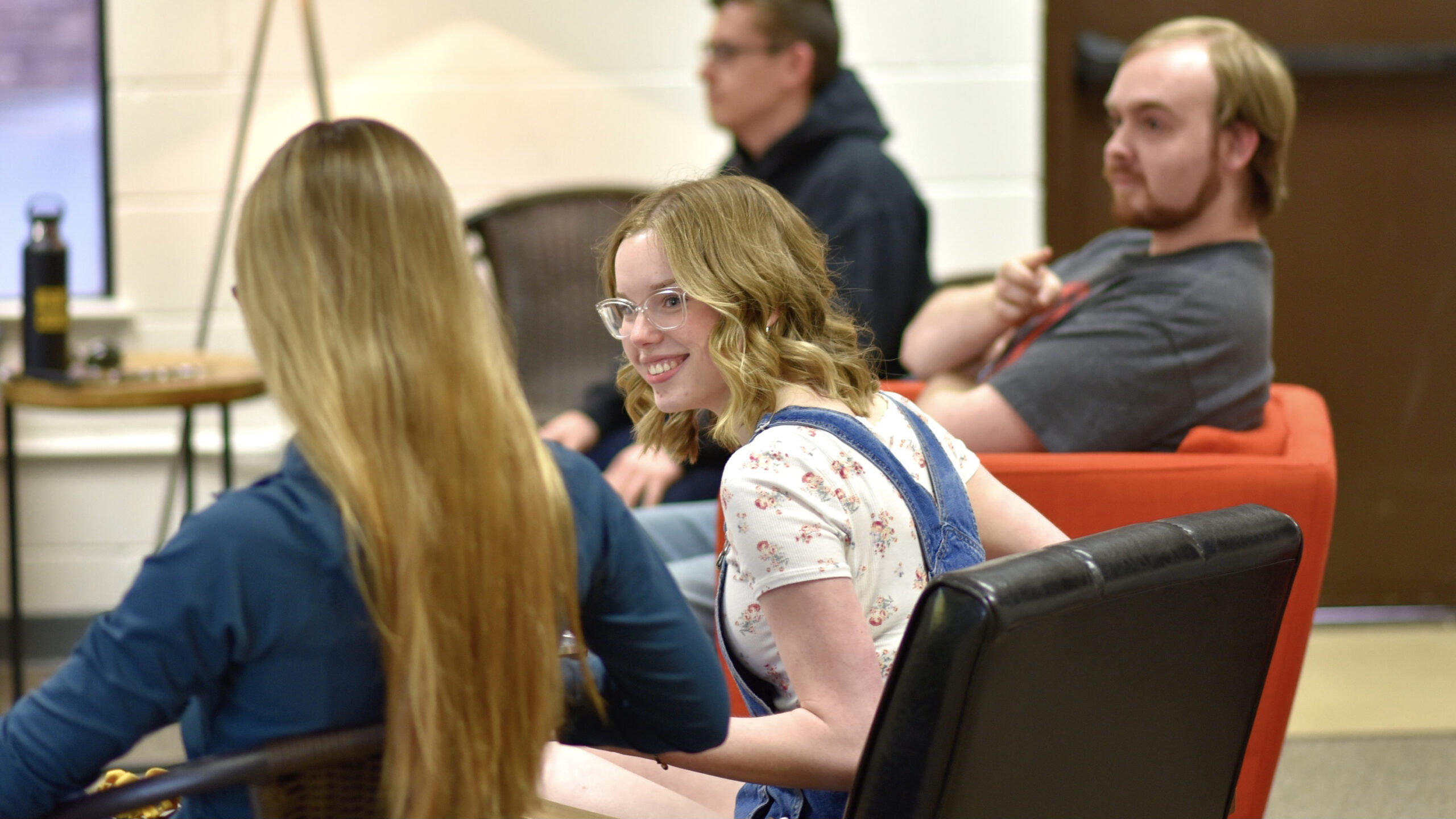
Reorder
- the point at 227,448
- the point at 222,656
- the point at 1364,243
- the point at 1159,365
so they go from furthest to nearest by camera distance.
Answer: the point at 1364,243, the point at 227,448, the point at 1159,365, the point at 222,656

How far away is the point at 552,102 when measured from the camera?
309 cm

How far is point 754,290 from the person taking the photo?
1198 mm

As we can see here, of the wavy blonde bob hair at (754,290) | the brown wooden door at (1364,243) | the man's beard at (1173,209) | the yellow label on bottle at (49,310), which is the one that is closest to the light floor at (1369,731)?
the brown wooden door at (1364,243)

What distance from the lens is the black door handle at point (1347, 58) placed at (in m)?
3.05

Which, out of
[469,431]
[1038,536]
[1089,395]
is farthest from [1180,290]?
[469,431]

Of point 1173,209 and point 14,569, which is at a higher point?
point 1173,209

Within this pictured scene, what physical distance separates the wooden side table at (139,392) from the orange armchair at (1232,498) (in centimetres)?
128

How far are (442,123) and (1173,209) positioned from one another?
181 cm

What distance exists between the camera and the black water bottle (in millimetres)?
2484

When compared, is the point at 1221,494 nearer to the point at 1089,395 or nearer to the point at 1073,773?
the point at 1089,395

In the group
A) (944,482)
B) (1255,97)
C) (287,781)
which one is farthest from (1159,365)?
(287,781)

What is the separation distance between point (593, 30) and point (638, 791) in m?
2.20

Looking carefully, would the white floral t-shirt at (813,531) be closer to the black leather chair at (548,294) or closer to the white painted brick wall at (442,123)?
the black leather chair at (548,294)

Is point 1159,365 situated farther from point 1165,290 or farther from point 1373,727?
point 1373,727
